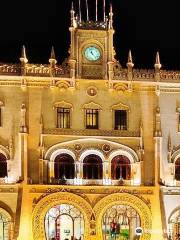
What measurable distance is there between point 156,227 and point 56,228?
7.01 metres

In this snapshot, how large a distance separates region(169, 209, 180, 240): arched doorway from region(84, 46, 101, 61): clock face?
41.5ft

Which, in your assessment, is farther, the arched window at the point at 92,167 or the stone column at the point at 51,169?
the arched window at the point at 92,167

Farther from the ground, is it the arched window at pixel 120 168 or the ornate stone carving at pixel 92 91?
the ornate stone carving at pixel 92 91

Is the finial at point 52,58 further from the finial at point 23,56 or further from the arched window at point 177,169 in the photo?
the arched window at point 177,169

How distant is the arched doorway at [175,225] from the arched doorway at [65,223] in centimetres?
631

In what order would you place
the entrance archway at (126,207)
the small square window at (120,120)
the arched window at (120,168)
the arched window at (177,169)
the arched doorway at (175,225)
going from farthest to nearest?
the arched window at (177,169) < the small square window at (120,120) < the arched window at (120,168) < the arched doorway at (175,225) < the entrance archway at (126,207)

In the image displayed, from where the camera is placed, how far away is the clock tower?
48.7 meters

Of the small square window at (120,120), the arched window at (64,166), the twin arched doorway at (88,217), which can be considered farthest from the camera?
the small square window at (120,120)

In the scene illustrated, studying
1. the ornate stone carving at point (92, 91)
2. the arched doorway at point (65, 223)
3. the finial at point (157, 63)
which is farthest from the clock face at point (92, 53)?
the arched doorway at point (65, 223)

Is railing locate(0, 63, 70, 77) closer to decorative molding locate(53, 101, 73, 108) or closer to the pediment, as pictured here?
decorative molding locate(53, 101, 73, 108)

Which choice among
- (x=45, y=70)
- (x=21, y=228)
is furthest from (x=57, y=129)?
(x=21, y=228)

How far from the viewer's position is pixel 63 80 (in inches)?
1898

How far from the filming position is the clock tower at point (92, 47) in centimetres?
4866

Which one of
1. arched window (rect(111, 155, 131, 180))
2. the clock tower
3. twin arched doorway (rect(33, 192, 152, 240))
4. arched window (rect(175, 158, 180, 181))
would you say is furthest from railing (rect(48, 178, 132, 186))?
the clock tower
